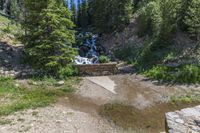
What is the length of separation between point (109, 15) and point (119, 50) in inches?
301

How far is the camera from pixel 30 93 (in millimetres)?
22969

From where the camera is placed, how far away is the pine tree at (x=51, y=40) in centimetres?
2714

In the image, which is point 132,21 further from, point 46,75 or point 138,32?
point 46,75

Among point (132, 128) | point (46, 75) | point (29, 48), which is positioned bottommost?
point (132, 128)

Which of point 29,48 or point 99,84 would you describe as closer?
point 99,84

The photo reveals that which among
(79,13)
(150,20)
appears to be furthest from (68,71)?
(79,13)

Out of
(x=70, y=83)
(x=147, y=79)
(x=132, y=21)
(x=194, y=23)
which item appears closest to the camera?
(x=70, y=83)

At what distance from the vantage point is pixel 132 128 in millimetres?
17547

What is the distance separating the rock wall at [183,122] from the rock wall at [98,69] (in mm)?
18214

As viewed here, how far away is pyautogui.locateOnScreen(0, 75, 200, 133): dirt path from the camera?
17250mm

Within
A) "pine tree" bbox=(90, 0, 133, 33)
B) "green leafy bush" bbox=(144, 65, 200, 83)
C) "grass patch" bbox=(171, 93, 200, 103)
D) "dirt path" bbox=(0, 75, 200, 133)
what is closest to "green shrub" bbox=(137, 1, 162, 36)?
"pine tree" bbox=(90, 0, 133, 33)

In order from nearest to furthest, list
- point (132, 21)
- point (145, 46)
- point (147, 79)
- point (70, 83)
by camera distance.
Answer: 1. point (70, 83)
2. point (147, 79)
3. point (145, 46)
4. point (132, 21)

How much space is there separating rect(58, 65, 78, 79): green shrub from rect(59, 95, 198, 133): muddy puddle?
429 centimetres

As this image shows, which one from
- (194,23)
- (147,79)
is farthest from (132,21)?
(147,79)
